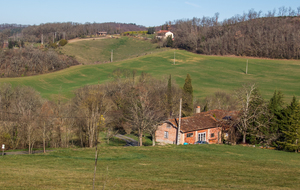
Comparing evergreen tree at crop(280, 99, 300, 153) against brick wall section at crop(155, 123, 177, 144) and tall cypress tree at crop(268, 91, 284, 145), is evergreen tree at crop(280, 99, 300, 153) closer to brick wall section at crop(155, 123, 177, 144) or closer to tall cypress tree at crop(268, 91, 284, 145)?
tall cypress tree at crop(268, 91, 284, 145)

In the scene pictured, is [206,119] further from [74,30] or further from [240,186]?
[74,30]

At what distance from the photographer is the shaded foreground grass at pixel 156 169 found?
1371cm

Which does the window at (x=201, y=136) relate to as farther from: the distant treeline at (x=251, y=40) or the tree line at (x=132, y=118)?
the distant treeline at (x=251, y=40)

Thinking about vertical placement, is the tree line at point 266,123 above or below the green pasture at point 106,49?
below

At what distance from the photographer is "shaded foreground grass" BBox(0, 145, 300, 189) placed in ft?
45.0

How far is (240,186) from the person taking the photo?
14.1 metres

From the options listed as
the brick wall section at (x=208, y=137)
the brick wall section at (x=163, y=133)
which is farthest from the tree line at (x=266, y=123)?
the brick wall section at (x=163, y=133)

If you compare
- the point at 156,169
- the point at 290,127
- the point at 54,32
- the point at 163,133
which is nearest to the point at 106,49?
the point at 54,32

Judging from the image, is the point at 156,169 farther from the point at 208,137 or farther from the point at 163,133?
the point at 208,137

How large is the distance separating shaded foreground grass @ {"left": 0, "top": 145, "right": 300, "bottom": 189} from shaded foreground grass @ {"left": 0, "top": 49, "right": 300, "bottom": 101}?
45.6m

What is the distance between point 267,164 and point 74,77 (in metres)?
75.3

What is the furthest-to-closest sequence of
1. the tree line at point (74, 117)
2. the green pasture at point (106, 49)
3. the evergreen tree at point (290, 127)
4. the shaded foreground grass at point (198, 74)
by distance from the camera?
the green pasture at point (106, 49) < the shaded foreground grass at point (198, 74) < the tree line at point (74, 117) < the evergreen tree at point (290, 127)

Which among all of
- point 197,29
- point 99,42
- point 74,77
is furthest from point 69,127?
point 197,29

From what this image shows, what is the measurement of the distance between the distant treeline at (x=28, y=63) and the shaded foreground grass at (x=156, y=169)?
251ft
